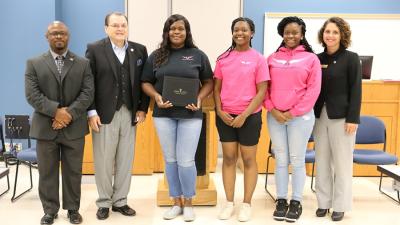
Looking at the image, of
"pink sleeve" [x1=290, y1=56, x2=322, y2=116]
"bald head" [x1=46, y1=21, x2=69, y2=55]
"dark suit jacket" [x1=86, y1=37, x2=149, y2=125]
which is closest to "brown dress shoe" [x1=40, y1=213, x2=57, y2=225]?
"dark suit jacket" [x1=86, y1=37, x2=149, y2=125]

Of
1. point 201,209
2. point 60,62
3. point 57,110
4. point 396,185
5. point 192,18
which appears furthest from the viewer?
point 192,18

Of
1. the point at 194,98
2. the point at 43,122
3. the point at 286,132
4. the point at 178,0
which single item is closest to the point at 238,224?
the point at 286,132

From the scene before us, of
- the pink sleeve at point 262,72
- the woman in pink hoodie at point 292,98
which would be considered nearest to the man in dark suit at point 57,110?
the pink sleeve at point 262,72

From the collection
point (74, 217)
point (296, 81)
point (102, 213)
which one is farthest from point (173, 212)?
point (296, 81)

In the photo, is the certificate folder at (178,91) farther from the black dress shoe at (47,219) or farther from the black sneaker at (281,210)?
the black dress shoe at (47,219)

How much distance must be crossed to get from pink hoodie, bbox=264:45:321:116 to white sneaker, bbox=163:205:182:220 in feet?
3.85

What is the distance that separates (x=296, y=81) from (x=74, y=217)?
205 cm

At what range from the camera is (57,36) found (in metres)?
3.05

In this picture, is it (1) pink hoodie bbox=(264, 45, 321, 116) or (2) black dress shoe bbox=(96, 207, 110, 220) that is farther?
(2) black dress shoe bbox=(96, 207, 110, 220)

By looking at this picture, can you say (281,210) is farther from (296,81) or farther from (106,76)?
(106,76)

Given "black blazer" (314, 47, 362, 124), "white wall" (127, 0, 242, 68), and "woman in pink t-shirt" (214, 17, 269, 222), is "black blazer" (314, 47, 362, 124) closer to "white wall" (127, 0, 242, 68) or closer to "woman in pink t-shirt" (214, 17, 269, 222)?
"woman in pink t-shirt" (214, 17, 269, 222)

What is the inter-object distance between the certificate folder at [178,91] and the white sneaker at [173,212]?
0.92 m

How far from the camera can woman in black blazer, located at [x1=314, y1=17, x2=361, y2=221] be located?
3161 mm

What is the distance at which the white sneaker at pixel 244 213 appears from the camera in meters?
3.32
